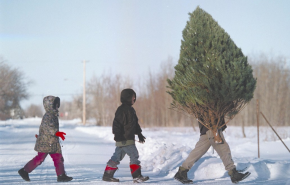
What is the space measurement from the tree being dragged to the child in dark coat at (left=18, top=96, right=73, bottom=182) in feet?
8.08

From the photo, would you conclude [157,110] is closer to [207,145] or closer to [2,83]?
[2,83]

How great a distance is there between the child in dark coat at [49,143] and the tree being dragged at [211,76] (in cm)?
246

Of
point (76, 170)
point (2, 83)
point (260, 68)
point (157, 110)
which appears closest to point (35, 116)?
point (157, 110)

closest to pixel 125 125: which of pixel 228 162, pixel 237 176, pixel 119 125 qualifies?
pixel 119 125

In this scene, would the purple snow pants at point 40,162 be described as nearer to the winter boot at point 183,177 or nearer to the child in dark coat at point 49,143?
the child in dark coat at point 49,143

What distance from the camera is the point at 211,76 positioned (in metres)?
6.79

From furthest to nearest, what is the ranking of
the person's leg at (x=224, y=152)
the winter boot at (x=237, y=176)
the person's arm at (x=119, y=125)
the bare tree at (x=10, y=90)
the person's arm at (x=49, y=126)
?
the bare tree at (x=10, y=90) → the person's arm at (x=49, y=126) → the person's arm at (x=119, y=125) → the person's leg at (x=224, y=152) → the winter boot at (x=237, y=176)

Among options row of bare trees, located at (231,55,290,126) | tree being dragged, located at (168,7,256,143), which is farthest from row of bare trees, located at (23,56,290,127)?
tree being dragged, located at (168,7,256,143)

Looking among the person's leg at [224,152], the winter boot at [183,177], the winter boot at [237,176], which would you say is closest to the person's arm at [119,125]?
the winter boot at [183,177]

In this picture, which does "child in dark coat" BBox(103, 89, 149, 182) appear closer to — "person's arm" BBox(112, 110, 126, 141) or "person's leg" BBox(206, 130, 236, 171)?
"person's arm" BBox(112, 110, 126, 141)

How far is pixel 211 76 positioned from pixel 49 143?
129 inches

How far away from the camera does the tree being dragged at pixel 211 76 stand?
6.68 m

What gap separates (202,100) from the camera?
6.82 m

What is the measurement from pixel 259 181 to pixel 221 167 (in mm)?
1017
